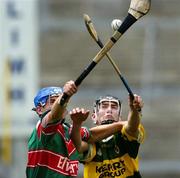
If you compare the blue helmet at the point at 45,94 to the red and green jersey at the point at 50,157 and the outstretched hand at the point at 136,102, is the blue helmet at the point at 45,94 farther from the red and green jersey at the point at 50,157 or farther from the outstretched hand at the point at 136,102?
the outstretched hand at the point at 136,102

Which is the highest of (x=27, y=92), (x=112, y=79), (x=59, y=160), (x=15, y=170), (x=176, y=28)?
(x=176, y=28)

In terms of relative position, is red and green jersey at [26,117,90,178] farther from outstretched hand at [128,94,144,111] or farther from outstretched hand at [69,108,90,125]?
outstretched hand at [128,94,144,111]

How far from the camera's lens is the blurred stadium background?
47.4 ft

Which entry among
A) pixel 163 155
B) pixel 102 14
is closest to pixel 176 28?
pixel 102 14

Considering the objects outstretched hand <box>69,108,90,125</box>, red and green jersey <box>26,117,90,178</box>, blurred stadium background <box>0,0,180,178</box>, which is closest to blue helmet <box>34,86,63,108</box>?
red and green jersey <box>26,117,90,178</box>

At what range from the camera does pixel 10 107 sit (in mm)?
14484

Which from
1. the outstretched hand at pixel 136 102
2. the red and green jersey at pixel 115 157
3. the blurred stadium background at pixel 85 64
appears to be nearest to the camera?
the outstretched hand at pixel 136 102

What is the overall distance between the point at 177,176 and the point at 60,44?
12.4 ft

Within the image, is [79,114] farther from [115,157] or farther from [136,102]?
[115,157]

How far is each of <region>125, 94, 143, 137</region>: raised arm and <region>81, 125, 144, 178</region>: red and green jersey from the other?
86 mm

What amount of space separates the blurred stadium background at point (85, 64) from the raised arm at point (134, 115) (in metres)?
6.41

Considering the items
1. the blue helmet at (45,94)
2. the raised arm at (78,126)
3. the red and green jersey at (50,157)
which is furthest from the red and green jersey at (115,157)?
the blue helmet at (45,94)

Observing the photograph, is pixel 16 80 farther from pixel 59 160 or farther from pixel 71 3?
pixel 59 160

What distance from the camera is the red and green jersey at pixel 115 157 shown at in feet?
25.6
